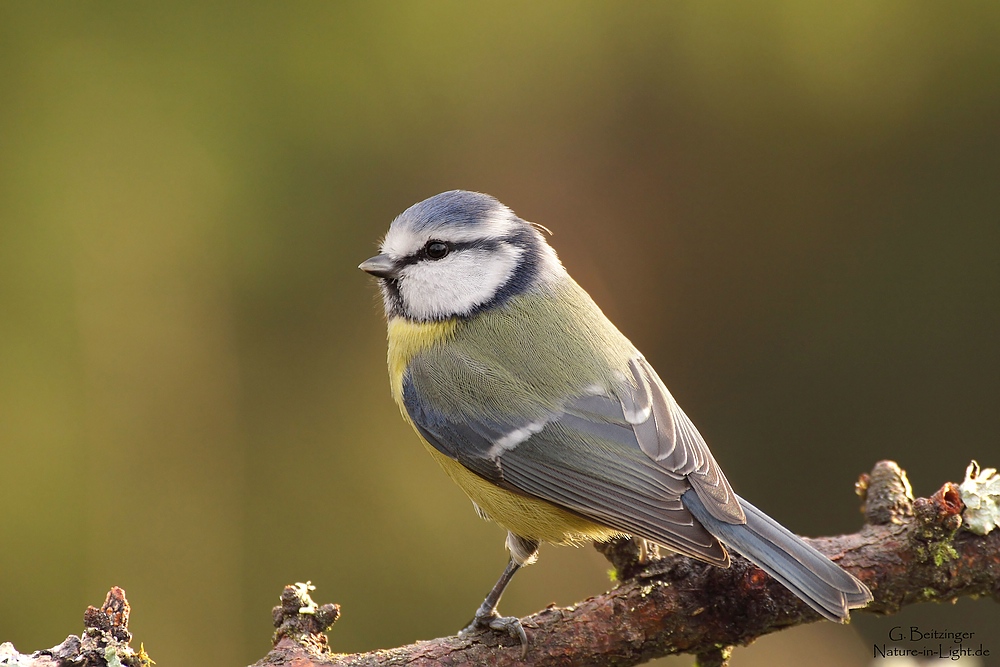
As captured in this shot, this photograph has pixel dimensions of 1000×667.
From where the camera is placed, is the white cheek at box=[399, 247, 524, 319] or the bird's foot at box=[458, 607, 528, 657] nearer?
the bird's foot at box=[458, 607, 528, 657]

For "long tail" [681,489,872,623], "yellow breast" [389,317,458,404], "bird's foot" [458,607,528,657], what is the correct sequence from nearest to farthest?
"long tail" [681,489,872,623], "bird's foot" [458,607,528,657], "yellow breast" [389,317,458,404]

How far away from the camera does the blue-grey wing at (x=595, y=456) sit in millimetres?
1739

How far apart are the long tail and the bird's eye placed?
791mm

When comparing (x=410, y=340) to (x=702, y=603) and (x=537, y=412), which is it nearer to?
(x=537, y=412)

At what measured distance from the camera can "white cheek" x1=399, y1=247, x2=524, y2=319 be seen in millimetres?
2068

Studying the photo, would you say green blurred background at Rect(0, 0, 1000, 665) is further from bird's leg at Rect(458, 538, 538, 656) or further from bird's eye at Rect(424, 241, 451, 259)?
bird's leg at Rect(458, 538, 538, 656)

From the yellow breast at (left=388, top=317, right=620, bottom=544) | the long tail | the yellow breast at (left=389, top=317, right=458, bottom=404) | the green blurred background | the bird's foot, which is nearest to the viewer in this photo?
the long tail

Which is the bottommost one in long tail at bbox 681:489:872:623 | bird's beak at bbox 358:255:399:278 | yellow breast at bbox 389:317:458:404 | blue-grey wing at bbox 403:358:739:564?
long tail at bbox 681:489:872:623

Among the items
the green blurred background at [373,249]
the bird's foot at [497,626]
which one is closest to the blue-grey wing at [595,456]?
the bird's foot at [497,626]

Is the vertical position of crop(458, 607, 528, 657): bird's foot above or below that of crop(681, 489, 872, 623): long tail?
below

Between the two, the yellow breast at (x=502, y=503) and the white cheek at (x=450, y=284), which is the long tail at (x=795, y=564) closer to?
the yellow breast at (x=502, y=503)

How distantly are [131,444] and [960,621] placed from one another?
2584 millimetres

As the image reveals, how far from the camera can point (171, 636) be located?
2590 millimetres

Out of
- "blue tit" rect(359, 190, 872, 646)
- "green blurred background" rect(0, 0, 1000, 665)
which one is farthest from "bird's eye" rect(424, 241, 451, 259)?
"green blurred background" rect(0, 0, 1000, 665)
